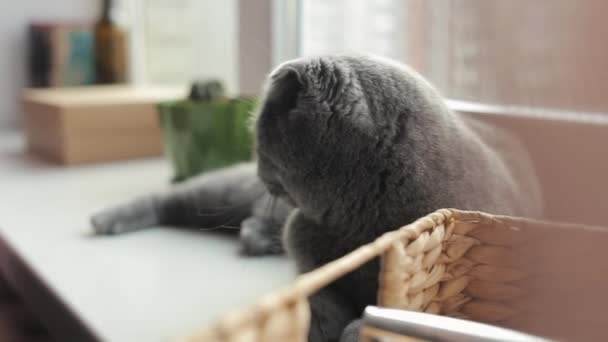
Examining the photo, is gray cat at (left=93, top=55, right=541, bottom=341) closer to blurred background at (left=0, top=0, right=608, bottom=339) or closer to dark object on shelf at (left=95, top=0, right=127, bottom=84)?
blurred background at (left=0, top=0, right=608, bottom=339)

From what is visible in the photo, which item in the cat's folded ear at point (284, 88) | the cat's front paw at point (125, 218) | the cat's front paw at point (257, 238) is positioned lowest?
the cat's front paw at point (125, 218)

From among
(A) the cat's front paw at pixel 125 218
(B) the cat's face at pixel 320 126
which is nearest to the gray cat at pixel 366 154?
(B) the cat's face at pixel 320 126

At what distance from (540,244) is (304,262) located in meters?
0.16

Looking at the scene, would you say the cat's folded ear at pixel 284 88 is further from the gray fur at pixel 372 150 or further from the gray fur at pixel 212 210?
the gray fur at pixel 212 210

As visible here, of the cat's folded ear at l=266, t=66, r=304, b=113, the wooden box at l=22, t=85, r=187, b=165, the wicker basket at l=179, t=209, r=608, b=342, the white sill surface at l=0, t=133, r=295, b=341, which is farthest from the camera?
the wooden box at l=22, t=85, r=187, b=165

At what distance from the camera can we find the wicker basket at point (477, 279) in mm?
245

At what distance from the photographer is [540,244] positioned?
0.30 metres

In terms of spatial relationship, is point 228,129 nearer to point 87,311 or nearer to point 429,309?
point 87,311

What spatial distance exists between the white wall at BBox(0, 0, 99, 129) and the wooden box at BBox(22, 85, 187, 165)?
15.0 inches

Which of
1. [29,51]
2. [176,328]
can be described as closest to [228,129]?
[176,328]

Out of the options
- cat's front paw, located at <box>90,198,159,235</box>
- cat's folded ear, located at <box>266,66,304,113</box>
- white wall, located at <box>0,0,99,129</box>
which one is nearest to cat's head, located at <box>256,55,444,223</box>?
cat's folded ear, located at <box>266,66,304,113</box>

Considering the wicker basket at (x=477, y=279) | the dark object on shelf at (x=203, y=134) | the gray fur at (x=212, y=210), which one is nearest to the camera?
the wicker basket at (x=477, y=279)

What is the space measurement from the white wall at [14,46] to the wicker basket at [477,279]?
4.52 ft

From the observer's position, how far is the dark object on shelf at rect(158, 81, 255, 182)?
0.81m
